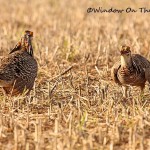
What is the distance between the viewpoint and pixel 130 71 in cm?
625

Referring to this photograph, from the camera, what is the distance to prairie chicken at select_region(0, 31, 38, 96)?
5.97 meters

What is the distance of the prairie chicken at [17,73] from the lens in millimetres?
5973

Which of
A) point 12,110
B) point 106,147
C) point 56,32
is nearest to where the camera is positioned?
point 106,147

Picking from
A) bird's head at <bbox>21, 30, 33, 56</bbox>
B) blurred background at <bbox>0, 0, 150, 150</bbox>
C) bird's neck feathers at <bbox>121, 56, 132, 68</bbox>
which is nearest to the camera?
blurred background at <bbox>0, 0, 150, 150</bbox>

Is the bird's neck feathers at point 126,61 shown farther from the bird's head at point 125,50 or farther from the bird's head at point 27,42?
the bird's head at point 27,42

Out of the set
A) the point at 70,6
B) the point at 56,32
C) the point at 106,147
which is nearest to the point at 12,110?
the point at 106,147

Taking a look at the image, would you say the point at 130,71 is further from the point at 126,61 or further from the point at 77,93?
the point at 77,93

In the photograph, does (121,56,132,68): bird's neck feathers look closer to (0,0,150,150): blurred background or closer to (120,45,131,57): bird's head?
(120,45,131,57): bird's head

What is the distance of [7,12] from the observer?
48.3 feet

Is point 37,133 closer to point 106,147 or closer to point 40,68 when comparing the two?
point 106,147

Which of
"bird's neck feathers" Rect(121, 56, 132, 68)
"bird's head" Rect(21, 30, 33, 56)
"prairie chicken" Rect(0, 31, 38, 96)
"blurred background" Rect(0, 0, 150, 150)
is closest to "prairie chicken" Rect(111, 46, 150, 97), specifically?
"bird's neck feathers" Rect(121, 56, 132, 68)

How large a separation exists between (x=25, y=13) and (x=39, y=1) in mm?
2907

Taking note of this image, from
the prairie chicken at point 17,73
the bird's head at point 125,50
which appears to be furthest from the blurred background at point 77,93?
the bird's head at point 125,50

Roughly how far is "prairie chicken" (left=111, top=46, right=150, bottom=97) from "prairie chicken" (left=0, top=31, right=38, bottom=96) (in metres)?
1.13
